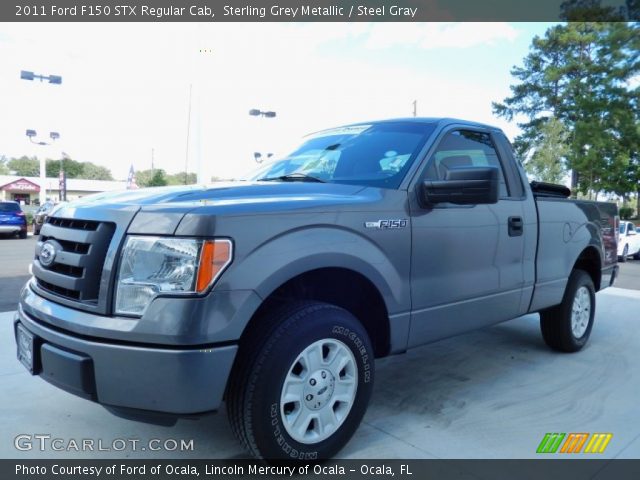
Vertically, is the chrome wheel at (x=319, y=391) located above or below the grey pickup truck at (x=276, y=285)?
below

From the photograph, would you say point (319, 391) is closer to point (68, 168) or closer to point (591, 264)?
point (591, 264)

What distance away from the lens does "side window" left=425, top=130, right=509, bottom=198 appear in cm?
332

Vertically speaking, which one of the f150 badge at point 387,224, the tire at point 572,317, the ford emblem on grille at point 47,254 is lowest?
the tire at point 572,317

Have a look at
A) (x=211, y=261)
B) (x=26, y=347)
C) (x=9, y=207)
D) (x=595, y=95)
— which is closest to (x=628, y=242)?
(x=595, y=95)

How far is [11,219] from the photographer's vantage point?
64.6ft

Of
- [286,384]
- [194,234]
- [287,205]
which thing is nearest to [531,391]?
[286,384]

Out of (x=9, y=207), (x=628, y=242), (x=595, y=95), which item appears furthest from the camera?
(x=595, y=95)

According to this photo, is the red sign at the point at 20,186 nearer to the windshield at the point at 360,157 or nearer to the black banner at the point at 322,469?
the windshield at the point at 360,157

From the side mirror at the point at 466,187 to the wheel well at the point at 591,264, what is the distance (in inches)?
101

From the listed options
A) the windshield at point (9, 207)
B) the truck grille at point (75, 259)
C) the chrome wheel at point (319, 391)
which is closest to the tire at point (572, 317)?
the chrome wheel at point (319, 391)

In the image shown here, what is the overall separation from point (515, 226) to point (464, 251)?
698 mm

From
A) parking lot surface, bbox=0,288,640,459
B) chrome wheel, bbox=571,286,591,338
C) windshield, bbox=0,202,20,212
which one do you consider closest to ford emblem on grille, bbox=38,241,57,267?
parking lot surface, bbox=0,288,640,459

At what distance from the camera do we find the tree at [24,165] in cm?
10771

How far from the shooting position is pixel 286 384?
238 cm
